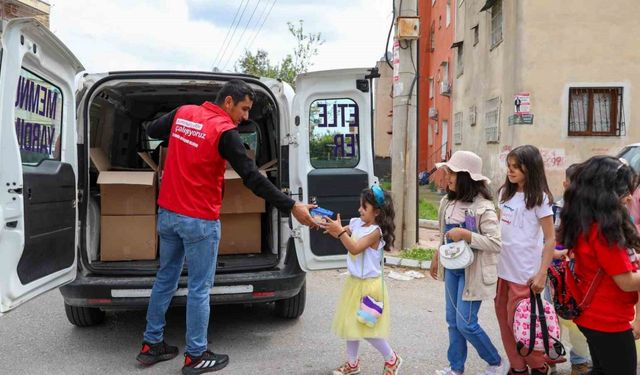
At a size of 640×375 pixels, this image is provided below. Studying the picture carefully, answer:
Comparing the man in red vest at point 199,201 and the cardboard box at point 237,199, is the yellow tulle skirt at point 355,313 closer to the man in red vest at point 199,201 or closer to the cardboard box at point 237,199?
the man in red vest at point 199,201

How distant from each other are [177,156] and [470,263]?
1.99 meters

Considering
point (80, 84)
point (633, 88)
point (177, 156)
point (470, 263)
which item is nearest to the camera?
point (470, 263)

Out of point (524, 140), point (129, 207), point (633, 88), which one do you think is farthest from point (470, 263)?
point (633, 88)

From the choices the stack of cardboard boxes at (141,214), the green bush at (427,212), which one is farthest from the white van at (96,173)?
the green bush at (427,212)

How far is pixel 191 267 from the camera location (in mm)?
3467

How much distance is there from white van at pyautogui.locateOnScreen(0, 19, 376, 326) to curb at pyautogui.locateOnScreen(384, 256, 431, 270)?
2.44 metres

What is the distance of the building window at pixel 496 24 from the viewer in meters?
12.0

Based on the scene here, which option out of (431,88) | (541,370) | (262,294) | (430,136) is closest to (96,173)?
(262,294)

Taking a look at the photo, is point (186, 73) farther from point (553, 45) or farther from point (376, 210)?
point (553, 45)

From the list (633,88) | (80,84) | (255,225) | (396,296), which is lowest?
(396,296)

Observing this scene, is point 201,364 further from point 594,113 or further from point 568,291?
point 594,113

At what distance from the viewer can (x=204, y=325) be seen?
3516 millimetres

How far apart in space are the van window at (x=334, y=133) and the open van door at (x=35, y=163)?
5.57 feet

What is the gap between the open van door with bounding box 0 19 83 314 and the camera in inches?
111
